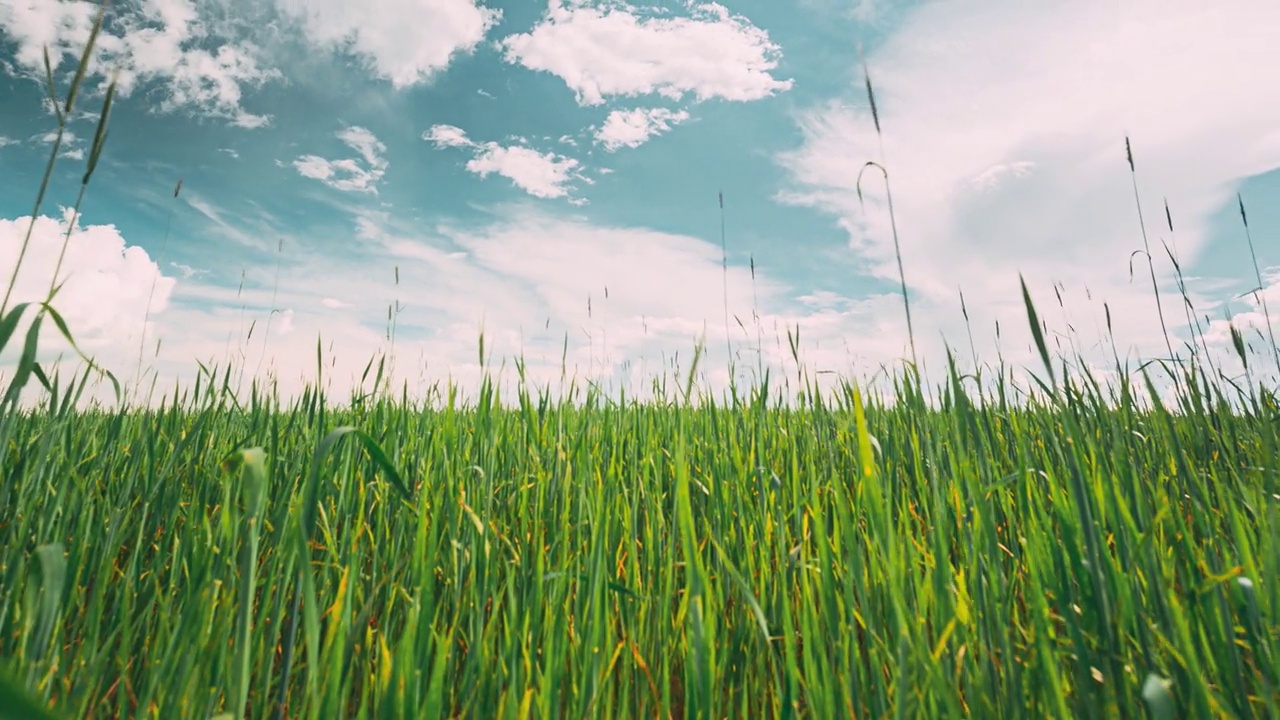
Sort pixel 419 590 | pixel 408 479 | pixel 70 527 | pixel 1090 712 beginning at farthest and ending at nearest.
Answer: pixel 408 479, pixel 70 527, pixel 419 590, pixel 1090 712

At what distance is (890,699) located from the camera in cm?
117

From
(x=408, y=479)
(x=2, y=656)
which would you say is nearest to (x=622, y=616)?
(x=408, y=479)

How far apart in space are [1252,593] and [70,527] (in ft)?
9.75

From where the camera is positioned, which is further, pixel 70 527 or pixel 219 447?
pixel 219 447

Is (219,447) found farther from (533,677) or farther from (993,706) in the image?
(993,706)

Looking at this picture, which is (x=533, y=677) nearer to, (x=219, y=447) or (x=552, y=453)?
(x=552, y=453)

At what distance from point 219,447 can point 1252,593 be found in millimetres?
3235

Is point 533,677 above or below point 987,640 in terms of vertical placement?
below

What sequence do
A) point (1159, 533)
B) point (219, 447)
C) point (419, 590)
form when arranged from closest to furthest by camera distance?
point (419, 590) → point (1159, 533) → point (219, 447)

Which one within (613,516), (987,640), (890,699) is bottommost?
(890,699)

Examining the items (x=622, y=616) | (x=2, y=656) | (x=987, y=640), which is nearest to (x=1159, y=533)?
(x=987, y=640)

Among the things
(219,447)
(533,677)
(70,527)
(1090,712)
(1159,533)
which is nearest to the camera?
(1090,712)

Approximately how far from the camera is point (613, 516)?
6.06 ft

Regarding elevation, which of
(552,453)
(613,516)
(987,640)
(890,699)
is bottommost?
(890,699)
